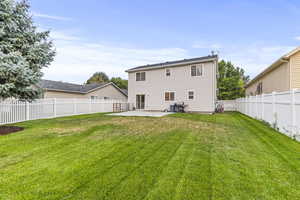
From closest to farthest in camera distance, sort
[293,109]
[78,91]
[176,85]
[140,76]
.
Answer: [293,109], [176,85], [140,76], [78,91]

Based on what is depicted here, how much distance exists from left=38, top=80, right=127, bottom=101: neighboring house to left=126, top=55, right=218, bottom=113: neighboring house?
4911mm

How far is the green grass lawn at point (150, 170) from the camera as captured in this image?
2232 millimetres

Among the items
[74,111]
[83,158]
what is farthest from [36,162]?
[74,111]

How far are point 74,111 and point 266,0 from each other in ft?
55.5

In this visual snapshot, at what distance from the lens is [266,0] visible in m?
11.4

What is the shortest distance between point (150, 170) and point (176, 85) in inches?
554

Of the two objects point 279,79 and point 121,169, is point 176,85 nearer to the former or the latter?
point 279,79

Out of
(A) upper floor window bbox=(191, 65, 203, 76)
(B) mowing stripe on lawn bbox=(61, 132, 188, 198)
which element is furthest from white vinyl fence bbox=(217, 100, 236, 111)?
(B) mowing stripe on lawn bbox=(61, 132, 188, 198)

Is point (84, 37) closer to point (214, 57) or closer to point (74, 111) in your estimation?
point (74, 111)

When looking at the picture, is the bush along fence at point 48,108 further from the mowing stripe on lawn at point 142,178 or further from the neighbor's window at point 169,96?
the mowing stripe on lawn at point 142,178

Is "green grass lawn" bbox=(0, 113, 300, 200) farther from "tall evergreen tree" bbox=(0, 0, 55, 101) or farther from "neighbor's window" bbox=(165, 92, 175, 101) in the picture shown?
"neighbor's window" bbox=(165, 92, 175, 101)

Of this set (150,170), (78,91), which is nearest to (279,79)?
(150,170)

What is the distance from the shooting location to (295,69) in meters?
8.97

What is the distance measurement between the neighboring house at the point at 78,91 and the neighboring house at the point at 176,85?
16.1 feet
